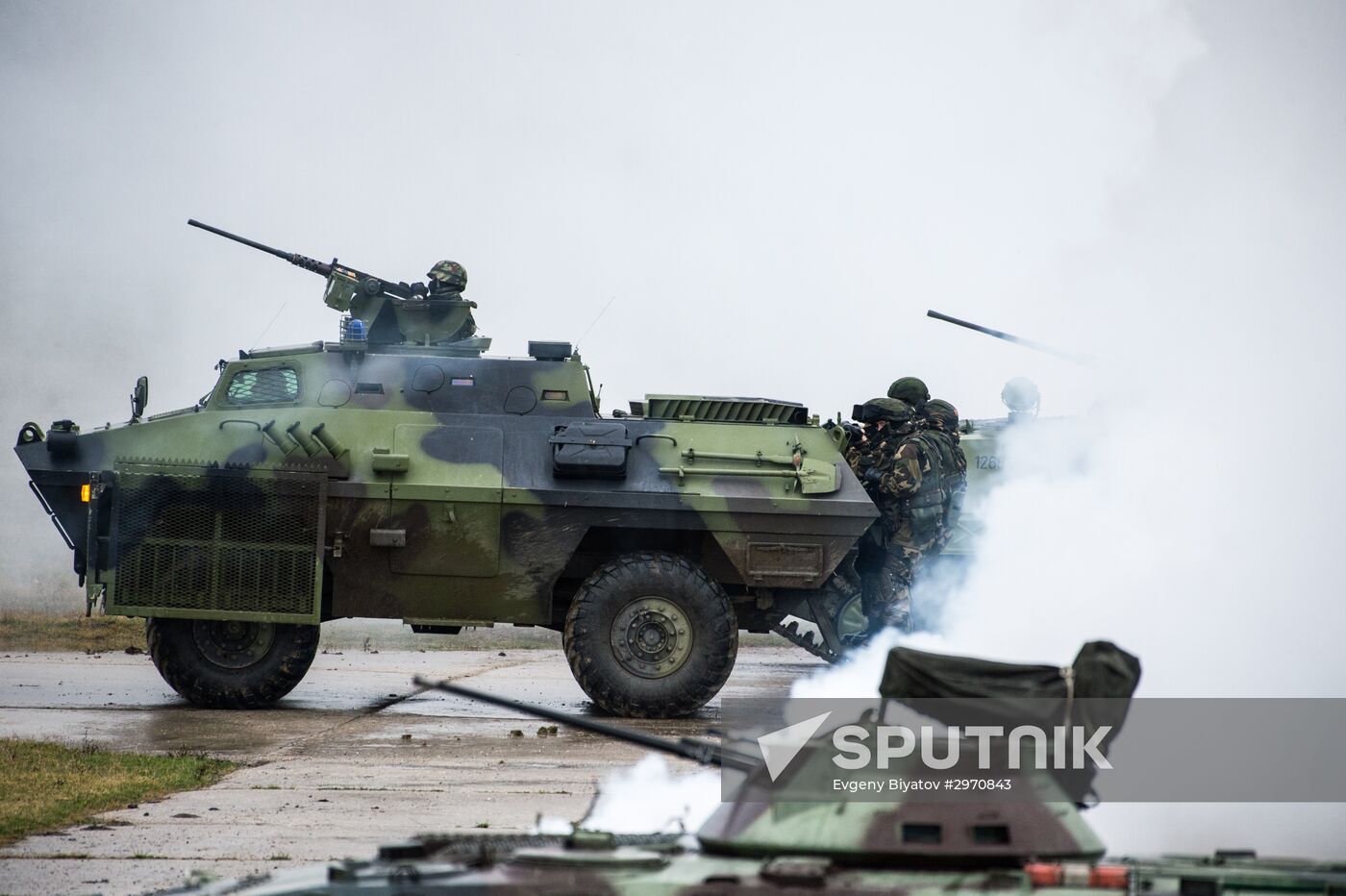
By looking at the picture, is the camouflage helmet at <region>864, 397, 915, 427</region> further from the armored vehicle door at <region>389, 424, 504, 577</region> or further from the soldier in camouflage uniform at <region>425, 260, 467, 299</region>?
the soldier in camouflage uniform at <region>425, 260, 467, 299</region>

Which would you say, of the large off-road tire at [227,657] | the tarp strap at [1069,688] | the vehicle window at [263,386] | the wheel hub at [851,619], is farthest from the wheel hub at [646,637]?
the tarp strap at [1069,688]

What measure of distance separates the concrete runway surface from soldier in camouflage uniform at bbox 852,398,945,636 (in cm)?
162

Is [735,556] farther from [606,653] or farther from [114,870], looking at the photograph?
[114,870]

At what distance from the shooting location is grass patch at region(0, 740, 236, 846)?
28.6 ft

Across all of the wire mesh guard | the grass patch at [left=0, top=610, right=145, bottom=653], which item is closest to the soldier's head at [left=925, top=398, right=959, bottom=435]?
the wire mesh guard

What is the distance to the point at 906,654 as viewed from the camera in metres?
5.74

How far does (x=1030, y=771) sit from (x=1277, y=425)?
5145mm

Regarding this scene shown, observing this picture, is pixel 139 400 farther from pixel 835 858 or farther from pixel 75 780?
pixel 835 858

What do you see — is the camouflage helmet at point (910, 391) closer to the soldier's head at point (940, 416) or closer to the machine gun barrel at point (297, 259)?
the soldier's head at point (940, 416)

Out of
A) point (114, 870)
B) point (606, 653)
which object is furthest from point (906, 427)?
point (114, 870)

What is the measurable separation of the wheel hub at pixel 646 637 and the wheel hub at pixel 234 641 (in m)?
2.67

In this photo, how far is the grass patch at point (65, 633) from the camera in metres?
19.8

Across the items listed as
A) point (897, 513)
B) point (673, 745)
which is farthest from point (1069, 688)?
point (897, 513)

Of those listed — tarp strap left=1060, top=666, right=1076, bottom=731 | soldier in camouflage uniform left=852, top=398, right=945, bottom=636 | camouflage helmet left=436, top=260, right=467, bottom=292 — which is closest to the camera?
tarp strap left=1060, top=666, right=1076, bottom=731
